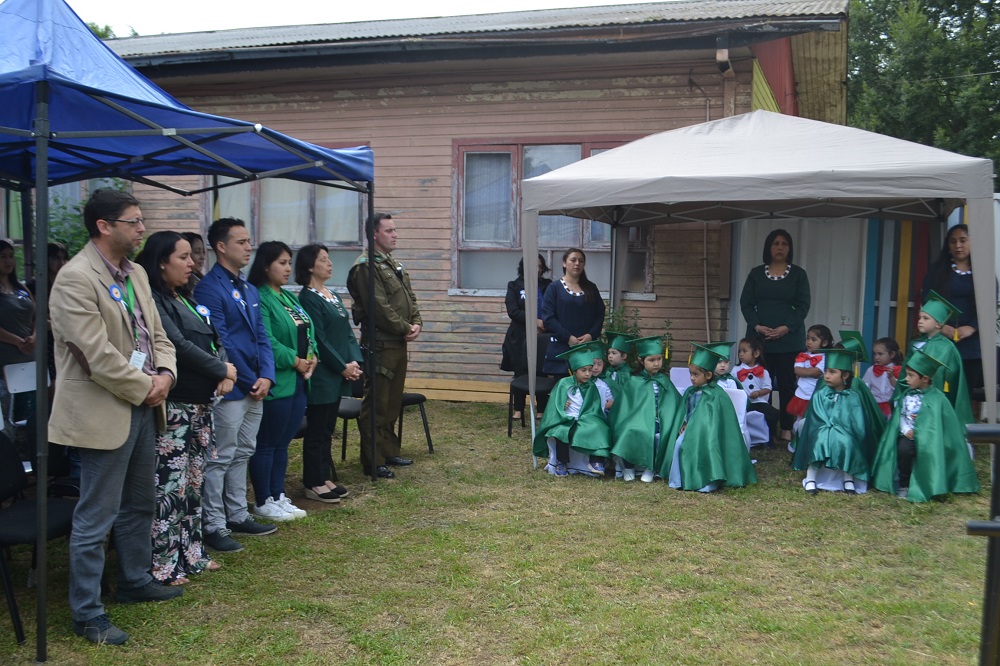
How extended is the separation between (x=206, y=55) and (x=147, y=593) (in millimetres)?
7324

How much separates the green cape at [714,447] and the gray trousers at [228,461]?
9.77 ft

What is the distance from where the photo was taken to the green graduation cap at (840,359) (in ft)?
20.4

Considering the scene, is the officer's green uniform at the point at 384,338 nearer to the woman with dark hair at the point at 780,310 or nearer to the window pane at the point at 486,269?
the woman with dark hair at the point at 780,310

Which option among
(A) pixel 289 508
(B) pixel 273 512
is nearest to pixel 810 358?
(A) pixel 289 508

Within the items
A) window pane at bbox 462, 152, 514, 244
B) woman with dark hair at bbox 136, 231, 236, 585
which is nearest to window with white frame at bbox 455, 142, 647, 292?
window pane at bbox 462, 152, 514, 244

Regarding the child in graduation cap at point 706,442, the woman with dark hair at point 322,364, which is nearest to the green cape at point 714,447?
the child in graduation cap at point 706,442

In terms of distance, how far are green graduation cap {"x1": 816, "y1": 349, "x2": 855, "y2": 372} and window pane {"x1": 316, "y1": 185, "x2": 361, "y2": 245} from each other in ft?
18.8

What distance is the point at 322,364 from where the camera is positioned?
A: 560cm

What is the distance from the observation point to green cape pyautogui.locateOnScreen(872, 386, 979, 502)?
574 centimetres

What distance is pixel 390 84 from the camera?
9.79m

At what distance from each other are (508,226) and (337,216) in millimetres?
2112

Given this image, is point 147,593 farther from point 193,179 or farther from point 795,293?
point 193,179

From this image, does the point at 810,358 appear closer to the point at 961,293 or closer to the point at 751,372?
the point at 751,372

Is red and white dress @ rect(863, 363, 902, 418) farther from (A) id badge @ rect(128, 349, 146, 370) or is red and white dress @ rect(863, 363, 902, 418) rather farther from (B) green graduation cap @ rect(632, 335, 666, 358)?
(A) id badge @ rect(128, 349, 146, 370)
